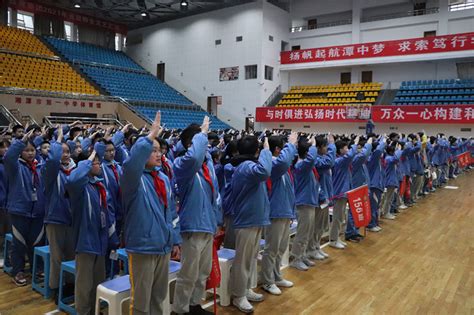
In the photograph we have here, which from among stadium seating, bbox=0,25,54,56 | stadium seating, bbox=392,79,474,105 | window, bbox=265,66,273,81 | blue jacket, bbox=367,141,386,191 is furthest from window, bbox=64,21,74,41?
blue jacket, bbox=367,141,386,191

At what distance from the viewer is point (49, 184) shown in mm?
3344

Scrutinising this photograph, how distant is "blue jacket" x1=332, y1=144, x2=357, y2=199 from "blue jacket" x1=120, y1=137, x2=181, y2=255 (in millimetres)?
3327

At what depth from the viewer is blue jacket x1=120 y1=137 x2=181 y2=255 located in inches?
90.0

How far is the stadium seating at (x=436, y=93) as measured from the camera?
15.3m

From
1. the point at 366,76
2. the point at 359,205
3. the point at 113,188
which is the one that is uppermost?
the point at 366,76

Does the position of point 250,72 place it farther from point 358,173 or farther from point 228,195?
point 228,195

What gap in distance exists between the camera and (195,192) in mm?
2904

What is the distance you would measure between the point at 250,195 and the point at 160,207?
1046mm

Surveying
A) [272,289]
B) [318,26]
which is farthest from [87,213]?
[318,26]

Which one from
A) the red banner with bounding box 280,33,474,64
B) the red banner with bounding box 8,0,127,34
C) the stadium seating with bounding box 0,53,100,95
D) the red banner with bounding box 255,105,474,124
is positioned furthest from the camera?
the red banner with bounding box 8,0,127,34

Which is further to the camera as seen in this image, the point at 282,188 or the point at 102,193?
the point at 282,188

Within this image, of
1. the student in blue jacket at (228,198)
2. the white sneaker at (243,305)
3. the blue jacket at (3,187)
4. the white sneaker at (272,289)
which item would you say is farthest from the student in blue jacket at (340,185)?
the blue jacket at (3,187)

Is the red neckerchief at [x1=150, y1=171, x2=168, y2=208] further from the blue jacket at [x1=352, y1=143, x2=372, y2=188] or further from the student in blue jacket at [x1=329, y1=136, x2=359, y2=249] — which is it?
the blue jacket at [x1=352, y1=143, x2=372, y2=188]

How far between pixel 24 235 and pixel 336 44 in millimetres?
18605
